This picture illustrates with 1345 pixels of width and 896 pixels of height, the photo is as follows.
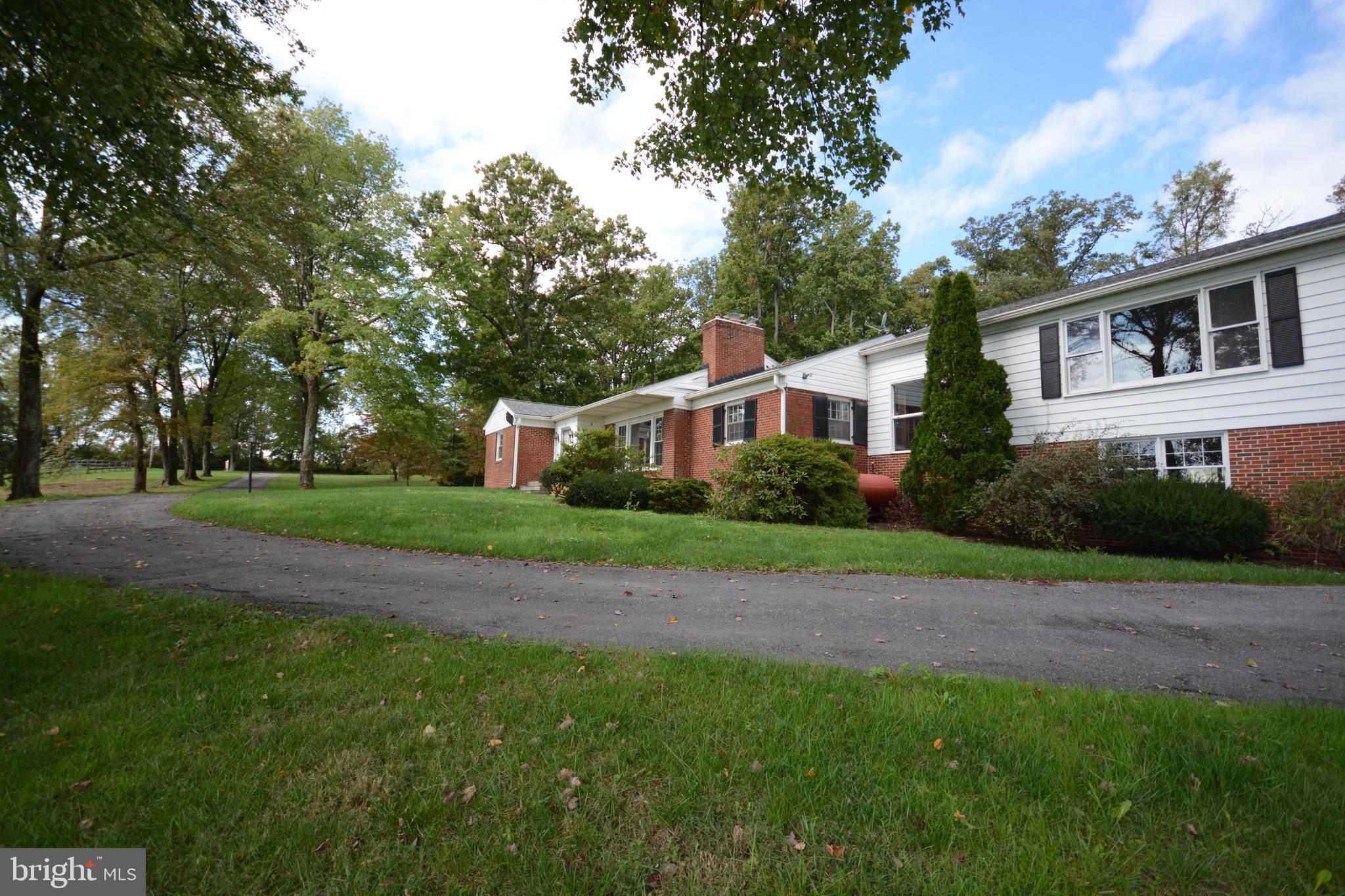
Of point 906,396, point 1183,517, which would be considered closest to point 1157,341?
point 1183,517

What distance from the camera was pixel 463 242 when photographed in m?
27.9

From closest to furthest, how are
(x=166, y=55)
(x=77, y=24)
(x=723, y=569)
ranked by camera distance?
(x=77, y=24), (x=166, y=55), (x=723, y=569)

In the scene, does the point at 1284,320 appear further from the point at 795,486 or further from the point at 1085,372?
the point at 795,486

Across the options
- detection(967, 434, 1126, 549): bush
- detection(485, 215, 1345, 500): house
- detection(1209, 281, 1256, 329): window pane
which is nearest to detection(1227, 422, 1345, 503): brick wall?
detection(485, 215, 1345, 500): house

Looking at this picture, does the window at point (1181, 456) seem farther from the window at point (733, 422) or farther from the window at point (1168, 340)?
the window at point (733, 422)

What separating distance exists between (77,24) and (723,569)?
7.58 meters

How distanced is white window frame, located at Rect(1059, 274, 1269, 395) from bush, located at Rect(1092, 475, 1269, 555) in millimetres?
2285

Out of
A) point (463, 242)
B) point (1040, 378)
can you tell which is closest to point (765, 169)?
point (1040, 378)

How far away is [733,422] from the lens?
16797 millimetres

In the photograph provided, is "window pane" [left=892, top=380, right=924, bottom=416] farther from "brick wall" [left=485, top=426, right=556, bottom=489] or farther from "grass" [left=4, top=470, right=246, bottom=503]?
"grass" [left=4, top=470, right=246, bottom=503]

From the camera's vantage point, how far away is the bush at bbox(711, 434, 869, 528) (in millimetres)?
11641

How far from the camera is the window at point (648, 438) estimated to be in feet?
63.9

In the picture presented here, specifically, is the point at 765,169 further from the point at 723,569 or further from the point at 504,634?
the point at 504,634

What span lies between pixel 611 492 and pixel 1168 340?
1201 centimetres
